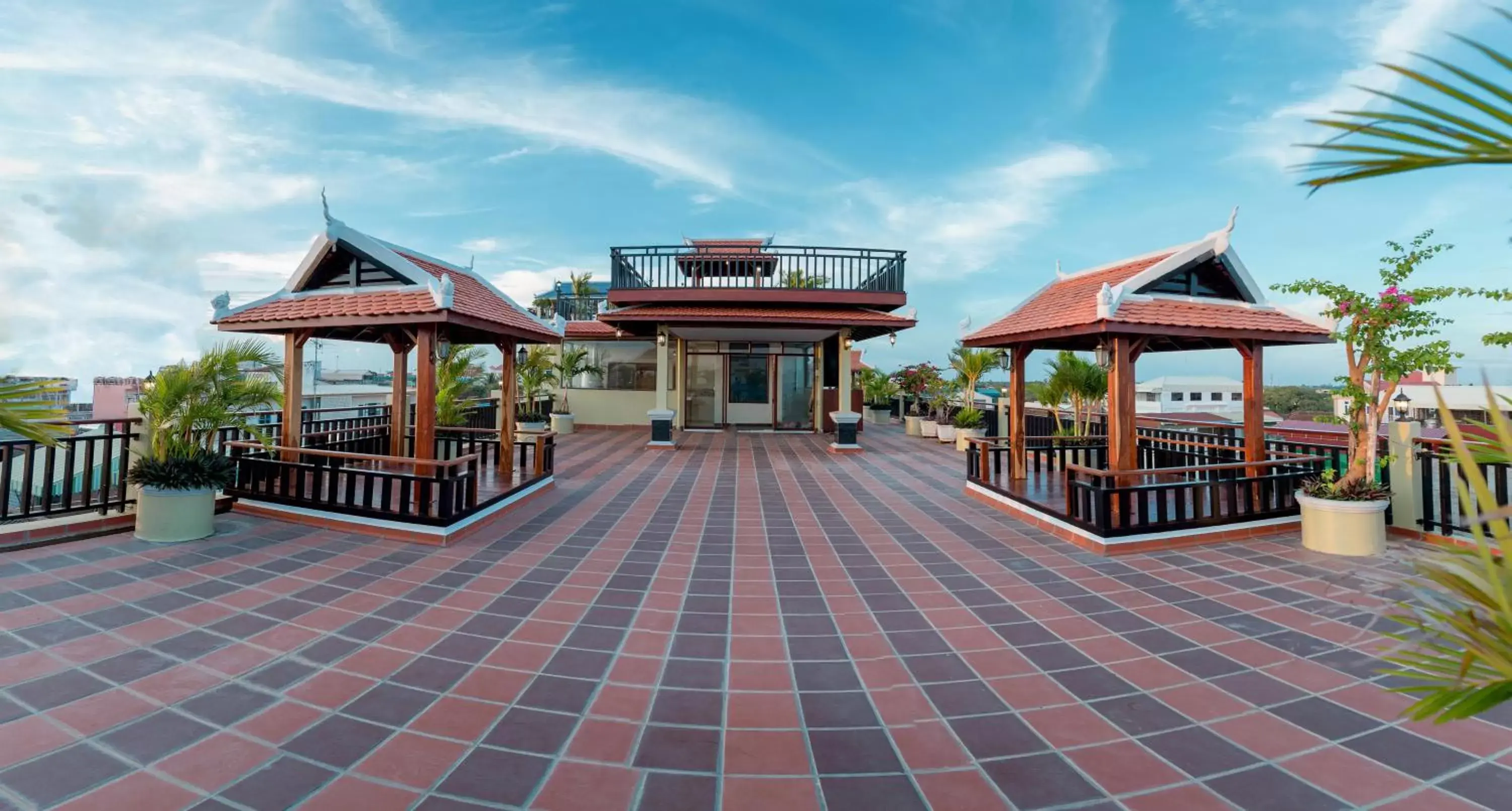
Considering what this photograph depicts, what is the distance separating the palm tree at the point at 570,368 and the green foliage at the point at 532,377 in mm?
588

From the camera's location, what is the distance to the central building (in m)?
13.1

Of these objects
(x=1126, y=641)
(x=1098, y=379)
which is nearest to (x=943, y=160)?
(x=1098, y=379)

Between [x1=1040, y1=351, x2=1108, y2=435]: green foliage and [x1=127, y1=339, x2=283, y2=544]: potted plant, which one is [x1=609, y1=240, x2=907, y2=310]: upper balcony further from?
[x1=127, y1=339, x2=283, y2=544]: potted plant

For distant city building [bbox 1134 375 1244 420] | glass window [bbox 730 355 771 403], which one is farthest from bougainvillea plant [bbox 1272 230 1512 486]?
distant city building [bbox 1134 375 1244 420]

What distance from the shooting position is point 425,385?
6.23m

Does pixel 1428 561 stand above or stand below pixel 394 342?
below

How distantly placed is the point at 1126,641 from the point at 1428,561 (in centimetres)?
289

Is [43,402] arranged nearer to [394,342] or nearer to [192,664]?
[192,664]

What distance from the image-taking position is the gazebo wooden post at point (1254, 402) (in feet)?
20.7

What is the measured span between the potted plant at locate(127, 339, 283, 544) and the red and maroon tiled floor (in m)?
0.38

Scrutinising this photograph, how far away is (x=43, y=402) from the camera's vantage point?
166 cm

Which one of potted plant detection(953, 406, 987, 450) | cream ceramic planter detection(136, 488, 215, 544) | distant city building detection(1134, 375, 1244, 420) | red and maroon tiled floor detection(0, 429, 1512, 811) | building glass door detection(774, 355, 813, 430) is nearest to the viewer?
red and maroon tiled floor detection(0, 429, 1512, 811)


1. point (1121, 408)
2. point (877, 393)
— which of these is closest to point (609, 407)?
point (877, 393)

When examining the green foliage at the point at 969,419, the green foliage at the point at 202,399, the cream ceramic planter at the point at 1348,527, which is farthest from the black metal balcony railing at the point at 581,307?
the cream ceramic planter at the point at 1348,527
